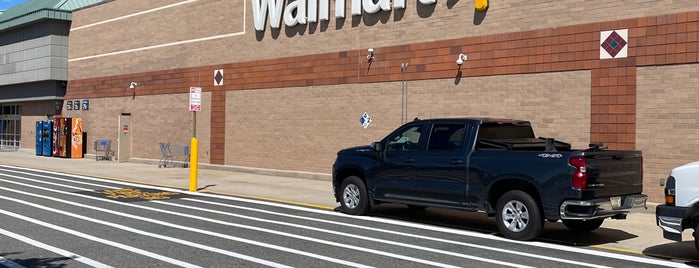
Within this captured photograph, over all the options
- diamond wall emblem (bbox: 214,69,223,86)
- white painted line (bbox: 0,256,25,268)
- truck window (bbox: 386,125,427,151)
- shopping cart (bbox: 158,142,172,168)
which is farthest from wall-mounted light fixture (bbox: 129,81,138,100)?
white painted line (bbox: 0,256,25,268)

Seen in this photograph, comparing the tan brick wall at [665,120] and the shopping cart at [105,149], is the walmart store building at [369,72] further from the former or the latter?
the shopping cart at [105,149]

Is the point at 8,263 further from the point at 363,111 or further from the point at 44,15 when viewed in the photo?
the point at 44,15

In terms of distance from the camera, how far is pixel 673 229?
25.7 feet

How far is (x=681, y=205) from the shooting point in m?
7.84

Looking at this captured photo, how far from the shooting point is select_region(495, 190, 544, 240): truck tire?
9.41 metres

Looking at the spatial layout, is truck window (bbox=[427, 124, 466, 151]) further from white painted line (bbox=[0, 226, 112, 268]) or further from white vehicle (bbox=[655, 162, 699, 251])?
white painted line (bbox=[0, 226, 112, 268])

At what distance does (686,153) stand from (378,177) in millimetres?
6301

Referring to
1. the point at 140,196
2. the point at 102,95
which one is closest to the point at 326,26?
the point at 140,196

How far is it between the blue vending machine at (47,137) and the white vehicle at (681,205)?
3124cm

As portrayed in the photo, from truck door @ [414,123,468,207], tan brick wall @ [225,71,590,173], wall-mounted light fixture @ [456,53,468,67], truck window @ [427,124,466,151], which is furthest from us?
wall-mounted light fixture @ [456,53,468,67]

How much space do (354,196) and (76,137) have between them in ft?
78.1

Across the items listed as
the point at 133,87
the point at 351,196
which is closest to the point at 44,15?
the point at 133,87

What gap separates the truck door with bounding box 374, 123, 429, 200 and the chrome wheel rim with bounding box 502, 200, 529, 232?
1784 mm

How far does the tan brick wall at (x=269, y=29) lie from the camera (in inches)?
588
